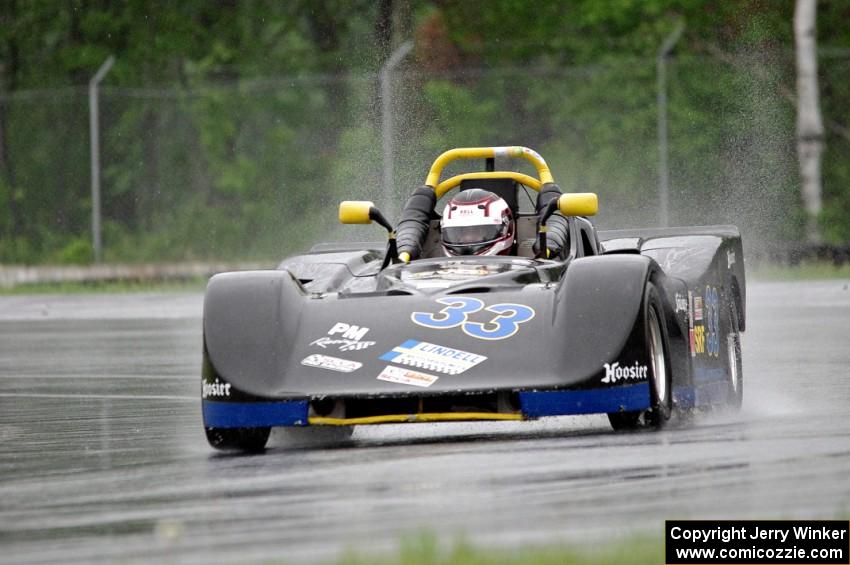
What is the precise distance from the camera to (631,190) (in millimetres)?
31125

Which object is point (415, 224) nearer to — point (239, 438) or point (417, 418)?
point (239, 438)

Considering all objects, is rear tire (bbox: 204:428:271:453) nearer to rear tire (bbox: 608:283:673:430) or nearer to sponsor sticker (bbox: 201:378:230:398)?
sponsor sticker (bbox: 201:378:230:398)

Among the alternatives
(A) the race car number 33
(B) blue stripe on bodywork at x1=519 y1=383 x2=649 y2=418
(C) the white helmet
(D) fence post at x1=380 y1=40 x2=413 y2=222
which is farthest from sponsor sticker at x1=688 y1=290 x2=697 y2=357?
(D) fence post at x1=380 y1=40 x2=413 y2=222

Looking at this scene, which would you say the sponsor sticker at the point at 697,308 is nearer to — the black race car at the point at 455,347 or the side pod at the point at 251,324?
the black race car at the point at 455,347

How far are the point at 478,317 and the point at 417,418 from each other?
72 cm

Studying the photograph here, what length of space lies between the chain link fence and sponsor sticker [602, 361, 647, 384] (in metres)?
19.8

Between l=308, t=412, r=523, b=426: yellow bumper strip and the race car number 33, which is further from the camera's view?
the race car number 33

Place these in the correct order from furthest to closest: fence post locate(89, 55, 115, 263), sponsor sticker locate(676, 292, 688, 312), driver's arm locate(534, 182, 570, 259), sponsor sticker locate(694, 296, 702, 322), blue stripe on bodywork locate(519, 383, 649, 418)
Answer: fence post locate(89, 55, 115, 263)
driver's arm locate(534, 182, 570, 259)
sponsor sticker locate(694, 296, 702, 322)
sponsor sticker locate(676, 292, 688, 312)
blue stripe on bodywork locate(519, 383, 649, 418)

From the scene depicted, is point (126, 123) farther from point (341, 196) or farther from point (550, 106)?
point (550, 106)

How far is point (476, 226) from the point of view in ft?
38.1

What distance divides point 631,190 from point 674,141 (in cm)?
101

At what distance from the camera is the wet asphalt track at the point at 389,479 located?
21.7 ft

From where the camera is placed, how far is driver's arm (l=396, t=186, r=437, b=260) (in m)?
12.1

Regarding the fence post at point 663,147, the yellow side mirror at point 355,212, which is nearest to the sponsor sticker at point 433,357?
the yellow side mirror at point 355,212
